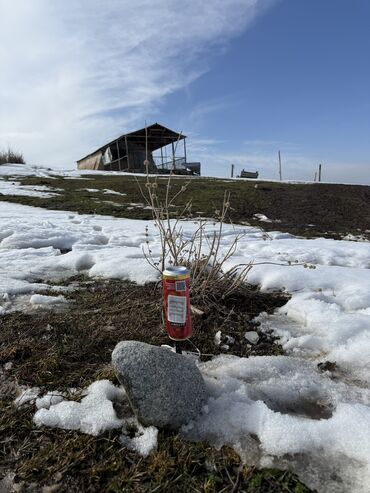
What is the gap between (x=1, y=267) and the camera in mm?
4359

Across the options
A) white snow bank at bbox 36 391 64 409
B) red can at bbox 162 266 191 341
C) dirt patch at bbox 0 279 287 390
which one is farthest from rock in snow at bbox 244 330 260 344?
white snow bank at bbox 36 391 64 409

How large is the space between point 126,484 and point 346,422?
1056 millimetres

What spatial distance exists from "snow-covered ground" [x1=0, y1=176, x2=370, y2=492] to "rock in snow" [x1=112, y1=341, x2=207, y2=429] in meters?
0.07

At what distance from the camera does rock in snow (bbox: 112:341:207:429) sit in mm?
1851

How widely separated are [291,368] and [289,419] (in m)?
0.56

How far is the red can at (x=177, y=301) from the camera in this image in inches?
92.3

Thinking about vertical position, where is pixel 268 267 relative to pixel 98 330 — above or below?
above

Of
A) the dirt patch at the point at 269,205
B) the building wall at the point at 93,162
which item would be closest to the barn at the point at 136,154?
the building wall at the point at 93,162

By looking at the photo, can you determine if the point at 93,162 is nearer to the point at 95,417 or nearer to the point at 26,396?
the point at 26,396

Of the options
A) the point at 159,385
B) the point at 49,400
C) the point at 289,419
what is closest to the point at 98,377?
the point at 49,400

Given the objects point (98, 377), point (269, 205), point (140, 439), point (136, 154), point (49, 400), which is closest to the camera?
point (140, 439)

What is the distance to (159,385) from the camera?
6.24ft

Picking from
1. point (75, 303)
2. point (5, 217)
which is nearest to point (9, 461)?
point (75, 303)

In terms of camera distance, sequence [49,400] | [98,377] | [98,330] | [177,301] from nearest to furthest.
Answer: [49,400] → [98,377] → [177,301] → [98,330]
